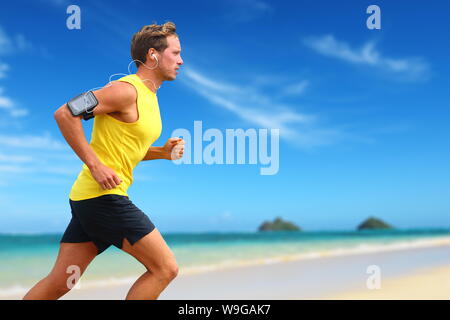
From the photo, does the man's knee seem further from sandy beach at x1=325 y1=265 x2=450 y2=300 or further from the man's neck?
sandy beach at x1=325 y1=265 x2=450 y2=300

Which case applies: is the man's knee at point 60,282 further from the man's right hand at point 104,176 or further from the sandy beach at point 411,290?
the sandy beach at point 411,290

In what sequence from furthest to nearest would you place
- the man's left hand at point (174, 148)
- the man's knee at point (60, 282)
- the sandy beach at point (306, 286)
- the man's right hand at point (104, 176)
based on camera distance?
the sandy beach at point (306, 286) → the man's left hand at point (174, 148) → the man's knee at point (60, 282) → the man's right hand at point (104, 176)

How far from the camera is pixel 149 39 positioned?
2586mm

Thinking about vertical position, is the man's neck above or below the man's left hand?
above

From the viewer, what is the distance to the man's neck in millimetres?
2588

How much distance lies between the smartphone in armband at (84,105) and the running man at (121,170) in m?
0.02

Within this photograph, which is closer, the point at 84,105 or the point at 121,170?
the point at 84,105

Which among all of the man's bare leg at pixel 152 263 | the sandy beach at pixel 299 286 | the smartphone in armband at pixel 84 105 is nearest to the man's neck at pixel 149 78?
the smartphone in armband at pixel 84 105

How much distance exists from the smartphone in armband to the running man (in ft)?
0.07

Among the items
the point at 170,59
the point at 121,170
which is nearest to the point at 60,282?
the point at 121,170

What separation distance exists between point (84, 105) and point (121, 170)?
372 mm

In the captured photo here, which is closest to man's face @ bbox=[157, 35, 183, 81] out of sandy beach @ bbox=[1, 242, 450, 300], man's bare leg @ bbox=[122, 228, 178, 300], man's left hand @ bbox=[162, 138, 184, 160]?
man's left hand @ bbox=[162, 138, 184, 160]

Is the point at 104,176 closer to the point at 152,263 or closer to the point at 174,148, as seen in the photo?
the point at 152,263

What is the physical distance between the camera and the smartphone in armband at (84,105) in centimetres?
227
